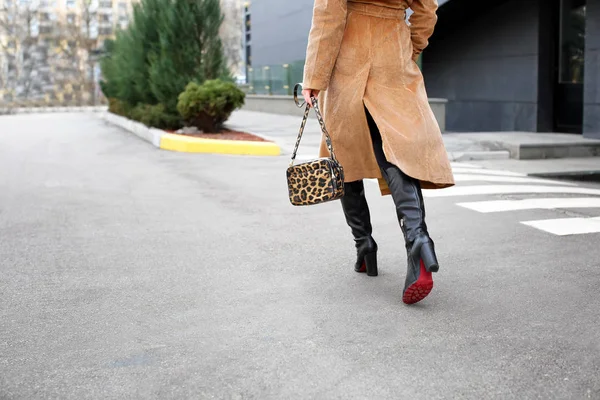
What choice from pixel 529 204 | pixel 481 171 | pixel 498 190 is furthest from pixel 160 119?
pixel 529 204

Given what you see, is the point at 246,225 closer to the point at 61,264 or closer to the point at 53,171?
the point at 61,264

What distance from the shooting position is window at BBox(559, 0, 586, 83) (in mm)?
17078

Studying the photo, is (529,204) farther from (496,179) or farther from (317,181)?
(317,181)

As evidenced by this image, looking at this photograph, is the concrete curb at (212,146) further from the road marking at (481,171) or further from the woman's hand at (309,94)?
the woman's hand at (309,94)

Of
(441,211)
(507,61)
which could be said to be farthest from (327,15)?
(507,61)

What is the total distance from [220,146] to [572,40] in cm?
833

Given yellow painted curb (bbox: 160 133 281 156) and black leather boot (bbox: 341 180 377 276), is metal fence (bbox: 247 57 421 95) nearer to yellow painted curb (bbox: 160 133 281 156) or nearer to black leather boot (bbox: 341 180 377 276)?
yellow painted curb (bbox: 160 133 281 156)

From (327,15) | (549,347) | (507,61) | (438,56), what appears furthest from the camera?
(438,56)

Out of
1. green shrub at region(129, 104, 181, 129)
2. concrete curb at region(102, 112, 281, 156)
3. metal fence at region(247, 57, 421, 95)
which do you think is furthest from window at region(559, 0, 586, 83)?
metal fence at region(247, 57, 421, 95)

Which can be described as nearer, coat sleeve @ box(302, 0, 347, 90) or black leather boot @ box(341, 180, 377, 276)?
coat sleeve @ box(302, 0, 347, 90)

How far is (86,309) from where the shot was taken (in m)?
4.21

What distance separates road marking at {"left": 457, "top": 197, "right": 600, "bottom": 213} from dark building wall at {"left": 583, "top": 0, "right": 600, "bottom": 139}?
797cm

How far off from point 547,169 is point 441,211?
4.83m

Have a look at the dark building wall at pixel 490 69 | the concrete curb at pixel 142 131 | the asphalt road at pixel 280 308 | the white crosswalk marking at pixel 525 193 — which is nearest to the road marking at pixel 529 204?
the white crosswalk marking at pixel 525 193
